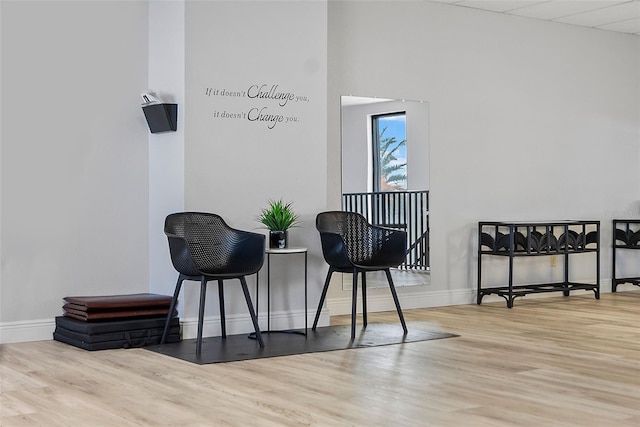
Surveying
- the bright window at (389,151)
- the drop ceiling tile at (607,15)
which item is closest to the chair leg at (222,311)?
the bright window at (389,151)

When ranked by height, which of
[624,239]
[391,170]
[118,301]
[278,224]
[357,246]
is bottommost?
[118,301]

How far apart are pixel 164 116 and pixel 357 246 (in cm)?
152

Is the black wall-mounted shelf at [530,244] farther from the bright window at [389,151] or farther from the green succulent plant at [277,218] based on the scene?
the green succulent plant at [277,218]

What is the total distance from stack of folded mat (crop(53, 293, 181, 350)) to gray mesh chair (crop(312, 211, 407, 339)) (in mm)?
1066

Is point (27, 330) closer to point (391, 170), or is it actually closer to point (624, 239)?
point (391, 170)

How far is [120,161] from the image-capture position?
5.73 metres

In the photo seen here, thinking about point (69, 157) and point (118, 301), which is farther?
point (69, 157)

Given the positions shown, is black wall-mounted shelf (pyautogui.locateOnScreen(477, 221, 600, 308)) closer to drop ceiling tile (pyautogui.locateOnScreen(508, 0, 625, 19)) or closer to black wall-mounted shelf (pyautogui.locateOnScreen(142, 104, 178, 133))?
drop ceiling tile (pyautogui.locateOnScreen(508, 0, 625, 19))

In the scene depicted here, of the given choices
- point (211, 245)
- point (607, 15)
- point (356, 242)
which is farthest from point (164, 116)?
point (607, 15)

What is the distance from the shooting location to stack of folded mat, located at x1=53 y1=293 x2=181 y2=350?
5.11 metres

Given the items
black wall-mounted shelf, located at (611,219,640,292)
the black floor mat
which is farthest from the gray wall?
black wall-mounted shelf, located at (611,219,640,292)

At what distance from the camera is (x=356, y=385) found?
158 inches

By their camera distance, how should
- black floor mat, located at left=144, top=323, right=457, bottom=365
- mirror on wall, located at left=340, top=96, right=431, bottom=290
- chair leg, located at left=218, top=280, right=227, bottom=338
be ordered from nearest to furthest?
1. black floor mat, located at left=144, top=323, right=457, bottom=365
2. chair leg, located at left=218, top=280, right=227, bottom=338
3. mirror on wall, located at left=340, top=96, right=431, bottom=290

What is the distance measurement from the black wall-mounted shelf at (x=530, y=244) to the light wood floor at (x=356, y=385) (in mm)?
1642
